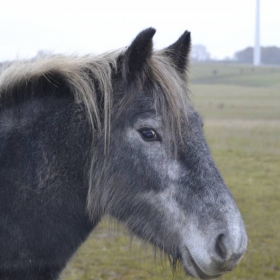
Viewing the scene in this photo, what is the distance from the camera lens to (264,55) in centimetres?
5119

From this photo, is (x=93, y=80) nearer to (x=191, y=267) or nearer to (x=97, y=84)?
(x=97, y=84)

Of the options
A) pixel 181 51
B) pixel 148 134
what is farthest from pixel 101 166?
pixel 181 51

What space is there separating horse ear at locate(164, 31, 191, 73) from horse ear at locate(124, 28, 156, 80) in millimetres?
574

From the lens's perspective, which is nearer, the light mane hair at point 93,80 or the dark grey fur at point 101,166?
the dark grey fur at point 101,166

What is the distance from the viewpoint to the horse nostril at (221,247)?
3.16 metres

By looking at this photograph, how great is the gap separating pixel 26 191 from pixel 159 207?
944mm

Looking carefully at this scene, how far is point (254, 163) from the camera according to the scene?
16.3 metres

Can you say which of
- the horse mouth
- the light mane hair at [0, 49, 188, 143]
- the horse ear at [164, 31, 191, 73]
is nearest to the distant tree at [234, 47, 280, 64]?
the horse ear at [164, 31, 191, 73]

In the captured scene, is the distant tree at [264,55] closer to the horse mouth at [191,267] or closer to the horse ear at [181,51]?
the horse ear at [181,51]

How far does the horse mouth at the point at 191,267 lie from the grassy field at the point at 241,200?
0.47 metres

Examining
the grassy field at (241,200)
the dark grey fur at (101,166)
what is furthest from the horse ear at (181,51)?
the dark grey fur at (101,166)

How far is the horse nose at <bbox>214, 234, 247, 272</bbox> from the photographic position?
3.13 meters

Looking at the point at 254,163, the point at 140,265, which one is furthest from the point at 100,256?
the point at 254,163

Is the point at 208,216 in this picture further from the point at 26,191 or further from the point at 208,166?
the point at 26,191
